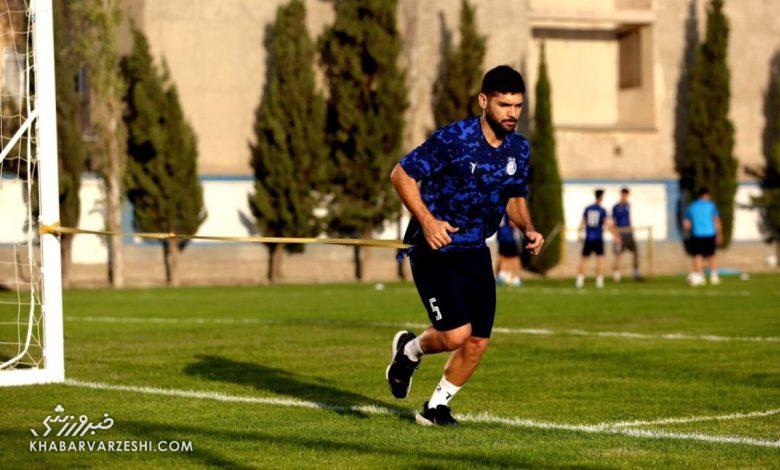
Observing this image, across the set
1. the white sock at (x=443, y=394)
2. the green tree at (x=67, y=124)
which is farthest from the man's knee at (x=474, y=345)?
the green tree at (x=67, y=124)

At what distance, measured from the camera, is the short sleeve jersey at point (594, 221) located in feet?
109

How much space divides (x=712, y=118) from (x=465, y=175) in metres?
36.7

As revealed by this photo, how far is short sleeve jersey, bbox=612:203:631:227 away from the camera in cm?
3703

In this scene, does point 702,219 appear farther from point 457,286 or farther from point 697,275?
point 457,286

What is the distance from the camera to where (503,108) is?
8594 mm

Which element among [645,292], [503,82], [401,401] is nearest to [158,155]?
[645,292]

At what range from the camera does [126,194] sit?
1512 inches

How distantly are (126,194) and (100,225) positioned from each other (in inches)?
41.3

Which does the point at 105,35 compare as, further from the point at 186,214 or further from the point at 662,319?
the point at 662,319

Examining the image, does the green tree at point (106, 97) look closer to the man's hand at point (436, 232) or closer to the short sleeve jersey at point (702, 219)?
the short sleeve jersey at point (702, 219)

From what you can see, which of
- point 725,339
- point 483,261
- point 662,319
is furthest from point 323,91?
point 483,261

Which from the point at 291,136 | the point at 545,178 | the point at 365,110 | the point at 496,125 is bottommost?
the point at 545,178

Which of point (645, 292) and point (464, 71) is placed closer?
point (645, 292)

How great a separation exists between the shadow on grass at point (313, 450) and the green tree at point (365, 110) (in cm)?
3092
